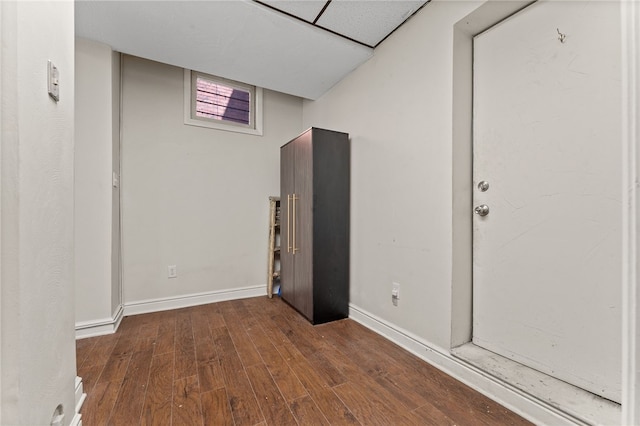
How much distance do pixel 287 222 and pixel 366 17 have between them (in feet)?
6.22

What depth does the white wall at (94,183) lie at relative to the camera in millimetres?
2053

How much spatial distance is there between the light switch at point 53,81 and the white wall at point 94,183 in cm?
140

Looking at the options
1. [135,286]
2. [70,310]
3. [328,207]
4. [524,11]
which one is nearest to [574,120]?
[524,11]

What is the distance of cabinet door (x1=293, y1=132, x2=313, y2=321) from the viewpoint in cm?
235

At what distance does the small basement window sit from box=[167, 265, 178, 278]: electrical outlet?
60.5 inches

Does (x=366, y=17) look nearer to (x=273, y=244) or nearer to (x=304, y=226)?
(x=304, y=226)

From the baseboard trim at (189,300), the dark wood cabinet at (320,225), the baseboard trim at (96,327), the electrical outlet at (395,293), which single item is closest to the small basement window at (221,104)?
the dark wood cabinet at (320,225)

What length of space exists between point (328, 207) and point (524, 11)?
1793 millimetres

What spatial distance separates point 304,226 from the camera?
2.46 metres

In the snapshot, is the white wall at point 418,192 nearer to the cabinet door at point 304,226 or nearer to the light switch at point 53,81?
the cabinet door at point 304,226

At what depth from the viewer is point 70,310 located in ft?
3.67

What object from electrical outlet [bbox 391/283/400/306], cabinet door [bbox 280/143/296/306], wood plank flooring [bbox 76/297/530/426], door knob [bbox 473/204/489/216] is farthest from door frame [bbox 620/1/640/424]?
cabinet door [bbox 280/143/296/306]

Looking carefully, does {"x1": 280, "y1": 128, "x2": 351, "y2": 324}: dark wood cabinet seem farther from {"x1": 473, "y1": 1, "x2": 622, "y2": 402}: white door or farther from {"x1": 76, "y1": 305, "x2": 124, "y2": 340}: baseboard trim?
{"x1": 76, "y1": 305, "x2": 124, "y2": 340}: baseboard trim

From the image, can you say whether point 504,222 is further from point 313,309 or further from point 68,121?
point 68,121
